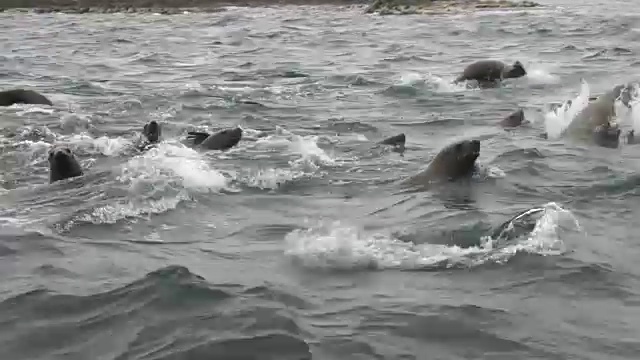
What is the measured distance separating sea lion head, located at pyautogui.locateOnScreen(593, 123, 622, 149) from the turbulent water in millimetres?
208

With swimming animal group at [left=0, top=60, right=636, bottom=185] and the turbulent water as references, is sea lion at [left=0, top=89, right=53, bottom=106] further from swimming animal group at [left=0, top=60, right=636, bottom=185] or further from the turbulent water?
the turbulent water

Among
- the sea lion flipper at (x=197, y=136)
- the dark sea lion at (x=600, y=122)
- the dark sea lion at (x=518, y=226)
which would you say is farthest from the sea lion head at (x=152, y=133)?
the dark sea lion at (x=518, y=226)

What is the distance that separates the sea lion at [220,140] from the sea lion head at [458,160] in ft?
9.94

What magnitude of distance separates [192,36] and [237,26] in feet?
15.3

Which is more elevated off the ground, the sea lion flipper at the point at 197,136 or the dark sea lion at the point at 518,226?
the dark sea lion at the point at 518,226

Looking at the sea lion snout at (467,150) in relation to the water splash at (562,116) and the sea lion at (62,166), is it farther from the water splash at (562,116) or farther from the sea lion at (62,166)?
the sea lion at (62,166)

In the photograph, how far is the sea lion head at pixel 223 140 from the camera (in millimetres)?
10867

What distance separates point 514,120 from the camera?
40.1 ft

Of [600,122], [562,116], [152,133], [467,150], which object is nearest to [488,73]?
[562,116]

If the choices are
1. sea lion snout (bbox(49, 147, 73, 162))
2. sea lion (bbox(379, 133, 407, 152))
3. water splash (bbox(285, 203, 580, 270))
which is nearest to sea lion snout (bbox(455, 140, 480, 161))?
sea lion (bbox(379, 133, 407, 152))

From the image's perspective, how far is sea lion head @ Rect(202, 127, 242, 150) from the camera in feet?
35.7

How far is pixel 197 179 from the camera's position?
9.00 m

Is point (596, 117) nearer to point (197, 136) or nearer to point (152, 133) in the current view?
point (197, 136)

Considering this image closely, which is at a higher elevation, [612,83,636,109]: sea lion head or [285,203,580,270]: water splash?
[612,83,636,109]: sea lion head
